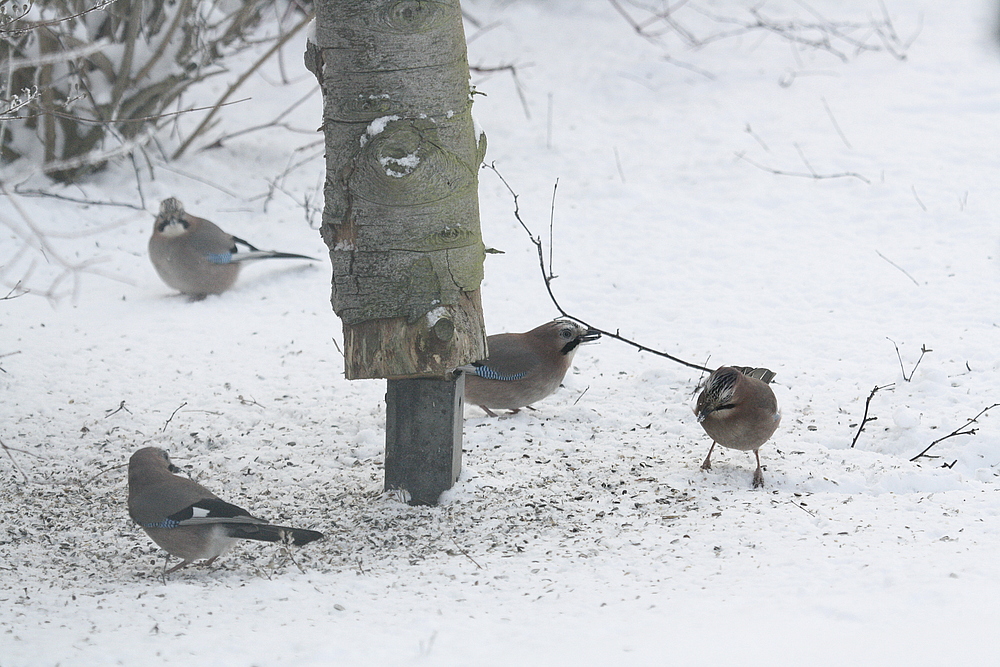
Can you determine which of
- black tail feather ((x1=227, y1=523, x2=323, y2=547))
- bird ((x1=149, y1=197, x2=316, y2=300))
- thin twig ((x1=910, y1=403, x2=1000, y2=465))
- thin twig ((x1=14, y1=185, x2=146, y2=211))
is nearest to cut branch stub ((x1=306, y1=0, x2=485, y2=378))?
black tail feather ((x1=227, y1=523, x2=323, y2=547))

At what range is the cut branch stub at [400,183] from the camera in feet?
11.8

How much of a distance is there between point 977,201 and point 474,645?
233 inches

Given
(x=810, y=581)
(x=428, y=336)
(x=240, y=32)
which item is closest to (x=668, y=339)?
(x=428, y=336)

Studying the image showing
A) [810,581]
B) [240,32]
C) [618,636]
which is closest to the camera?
[618,636]

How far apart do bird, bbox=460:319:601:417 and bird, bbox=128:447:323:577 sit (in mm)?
1509

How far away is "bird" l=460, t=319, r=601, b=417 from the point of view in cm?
493

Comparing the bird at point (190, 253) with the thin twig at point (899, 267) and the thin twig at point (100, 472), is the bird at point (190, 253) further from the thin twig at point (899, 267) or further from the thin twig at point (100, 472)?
the thin twig at point (899, 267)

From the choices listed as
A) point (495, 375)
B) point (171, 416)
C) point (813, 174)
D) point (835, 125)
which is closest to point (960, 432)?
point (495, 375)

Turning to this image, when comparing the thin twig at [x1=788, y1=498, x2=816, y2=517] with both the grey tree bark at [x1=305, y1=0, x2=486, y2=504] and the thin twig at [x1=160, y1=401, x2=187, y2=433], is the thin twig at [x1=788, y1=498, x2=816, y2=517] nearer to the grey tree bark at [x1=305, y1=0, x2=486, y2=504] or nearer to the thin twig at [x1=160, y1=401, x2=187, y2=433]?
the grey tree bark at [x1=305, y1=0, x2=486, y2=504]

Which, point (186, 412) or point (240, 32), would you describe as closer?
point (186, 412)

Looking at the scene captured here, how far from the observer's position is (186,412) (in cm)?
515

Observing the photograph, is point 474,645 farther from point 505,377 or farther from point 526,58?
point 526,58

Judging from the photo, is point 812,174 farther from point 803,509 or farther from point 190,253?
point 803,509

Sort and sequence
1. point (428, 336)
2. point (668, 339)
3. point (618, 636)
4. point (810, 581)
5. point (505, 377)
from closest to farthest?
point (618, 636) < point (810, 581) < point (428, 336) < point (505, 377) < point (668, 339)
